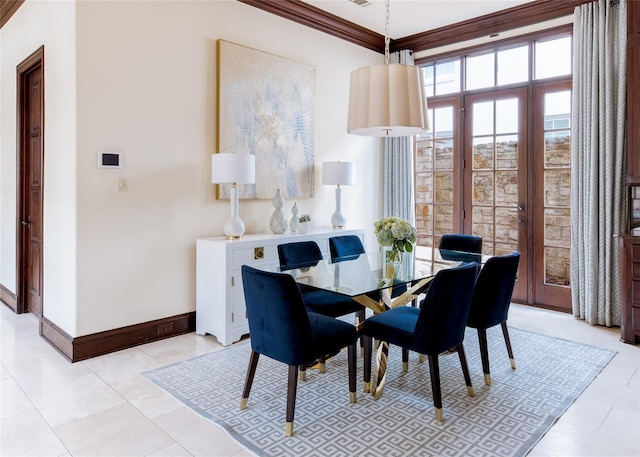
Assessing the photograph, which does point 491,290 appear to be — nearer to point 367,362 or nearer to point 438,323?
point 438,323

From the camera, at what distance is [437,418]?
2508 millimetres

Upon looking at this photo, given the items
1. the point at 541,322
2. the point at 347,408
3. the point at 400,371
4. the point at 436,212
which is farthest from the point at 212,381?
the point at 436,212

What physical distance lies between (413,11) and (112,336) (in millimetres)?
4459

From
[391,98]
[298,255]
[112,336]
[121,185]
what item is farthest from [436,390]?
[121,185]

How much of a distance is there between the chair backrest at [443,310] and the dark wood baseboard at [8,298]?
169 inches

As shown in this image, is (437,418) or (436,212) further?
(436,212)

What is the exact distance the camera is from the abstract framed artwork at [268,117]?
4191 millimetres

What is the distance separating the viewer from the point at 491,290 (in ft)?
9.65

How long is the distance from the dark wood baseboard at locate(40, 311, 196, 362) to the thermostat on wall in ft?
4.32

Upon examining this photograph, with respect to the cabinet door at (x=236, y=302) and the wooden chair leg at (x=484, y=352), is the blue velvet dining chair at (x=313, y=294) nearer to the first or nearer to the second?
the cabinet door at (x=236, y=302)

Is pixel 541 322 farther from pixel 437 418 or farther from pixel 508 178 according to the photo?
pixel 437 418

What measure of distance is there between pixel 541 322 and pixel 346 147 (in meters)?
2.97

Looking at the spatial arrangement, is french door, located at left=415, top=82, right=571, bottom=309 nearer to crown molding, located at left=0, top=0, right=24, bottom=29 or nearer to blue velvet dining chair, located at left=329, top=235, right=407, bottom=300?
blue velvet dining chair, located at left=329, top=235, right=407, bottom=300

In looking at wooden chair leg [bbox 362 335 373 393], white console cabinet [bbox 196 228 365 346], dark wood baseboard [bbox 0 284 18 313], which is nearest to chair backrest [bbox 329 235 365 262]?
white console cabinet [bbox 196 228 365 346]
